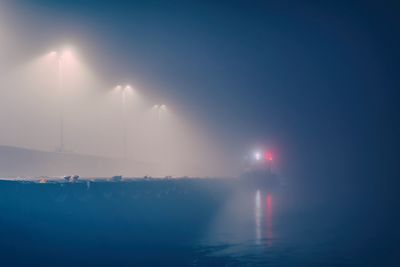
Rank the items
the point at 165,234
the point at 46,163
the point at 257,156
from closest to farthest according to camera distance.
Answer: the point at 165,234, the point at 46,163, the point at 257,156

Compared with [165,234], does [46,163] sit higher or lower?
higher

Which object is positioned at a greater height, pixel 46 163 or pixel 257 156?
pixel 257 156

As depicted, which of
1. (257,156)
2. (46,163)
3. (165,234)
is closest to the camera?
(165,234)

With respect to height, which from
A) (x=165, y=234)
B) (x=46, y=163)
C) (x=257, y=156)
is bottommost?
(x=165, y=234)

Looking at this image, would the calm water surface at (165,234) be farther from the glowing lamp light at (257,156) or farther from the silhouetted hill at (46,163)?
the glowing lamp light at (257,156)

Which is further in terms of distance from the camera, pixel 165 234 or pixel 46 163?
pixel 46 163

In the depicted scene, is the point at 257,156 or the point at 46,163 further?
the point at 257,156

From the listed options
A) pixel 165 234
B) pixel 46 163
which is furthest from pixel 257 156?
pixel 165 234

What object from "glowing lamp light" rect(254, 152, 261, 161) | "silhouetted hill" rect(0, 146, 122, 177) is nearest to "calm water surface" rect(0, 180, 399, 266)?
"silhouetted hill" rect(0, 146, 122, 177)

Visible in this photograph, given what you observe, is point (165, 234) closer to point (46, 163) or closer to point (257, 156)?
point (46, 163)

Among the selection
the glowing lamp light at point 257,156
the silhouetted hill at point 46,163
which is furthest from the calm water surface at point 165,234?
the glowing lamp light at point 257,156

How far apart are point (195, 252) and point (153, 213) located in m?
27.4

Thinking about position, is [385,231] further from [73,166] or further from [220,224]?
[73,166]

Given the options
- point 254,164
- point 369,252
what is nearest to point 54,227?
point 369,252
